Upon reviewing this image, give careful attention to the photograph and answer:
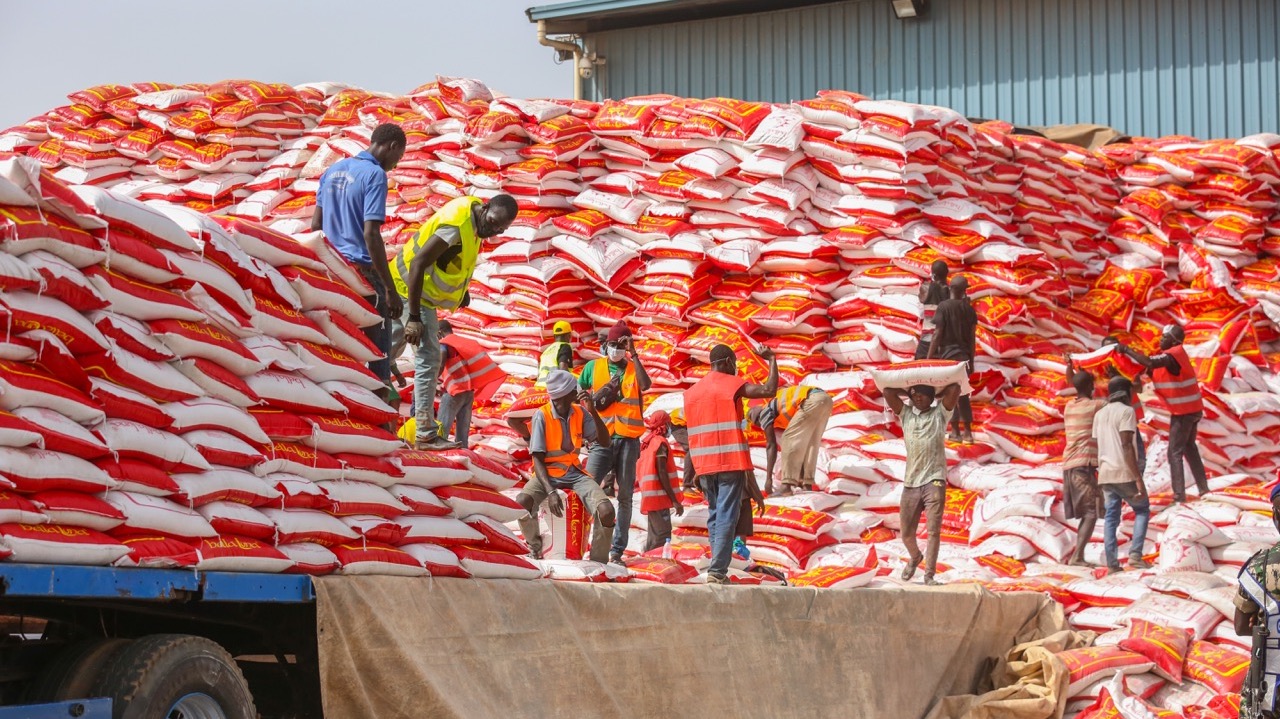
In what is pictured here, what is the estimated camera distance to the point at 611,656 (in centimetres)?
640

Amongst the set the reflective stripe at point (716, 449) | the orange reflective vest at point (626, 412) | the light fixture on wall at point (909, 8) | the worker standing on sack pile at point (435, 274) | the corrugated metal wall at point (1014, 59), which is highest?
the light fixture on wall at point (909, 8)

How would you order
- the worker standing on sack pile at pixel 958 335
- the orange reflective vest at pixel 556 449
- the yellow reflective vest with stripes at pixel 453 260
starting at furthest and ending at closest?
the worker standing on sack pile at pixel 958 335 < the orange reflective vest at pixel 556 449 < the yellow reflective vest with stripes at pixel 453 260

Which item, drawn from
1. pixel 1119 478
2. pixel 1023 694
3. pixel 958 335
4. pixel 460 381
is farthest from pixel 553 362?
pixel 1023 694

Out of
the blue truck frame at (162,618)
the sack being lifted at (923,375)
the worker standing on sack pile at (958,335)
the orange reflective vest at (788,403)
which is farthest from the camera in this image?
the worker standing on sack pile at (958,335)

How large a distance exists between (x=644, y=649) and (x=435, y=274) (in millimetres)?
1960

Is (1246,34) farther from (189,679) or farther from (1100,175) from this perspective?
(189,679)

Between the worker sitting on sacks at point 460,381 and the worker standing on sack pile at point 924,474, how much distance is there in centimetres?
293

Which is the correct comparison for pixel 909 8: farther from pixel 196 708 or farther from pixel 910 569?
pixel 196 708

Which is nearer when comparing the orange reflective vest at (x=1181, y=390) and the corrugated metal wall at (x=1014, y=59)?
the orange reflective vest at (x=1181, y=390)

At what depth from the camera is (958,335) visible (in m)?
12.1

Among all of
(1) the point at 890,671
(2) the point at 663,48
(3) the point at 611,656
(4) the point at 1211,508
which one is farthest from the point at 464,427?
(2) the point at 663,48

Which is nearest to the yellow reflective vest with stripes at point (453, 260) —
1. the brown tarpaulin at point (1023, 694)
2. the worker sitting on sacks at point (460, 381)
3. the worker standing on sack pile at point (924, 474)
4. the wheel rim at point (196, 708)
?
the wheel rim at point (196, 708)

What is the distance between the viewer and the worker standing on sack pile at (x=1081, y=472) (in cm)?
1078

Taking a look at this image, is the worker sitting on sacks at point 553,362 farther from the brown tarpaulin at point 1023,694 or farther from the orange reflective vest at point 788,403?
the brown tarpaulin at point 1023,694
